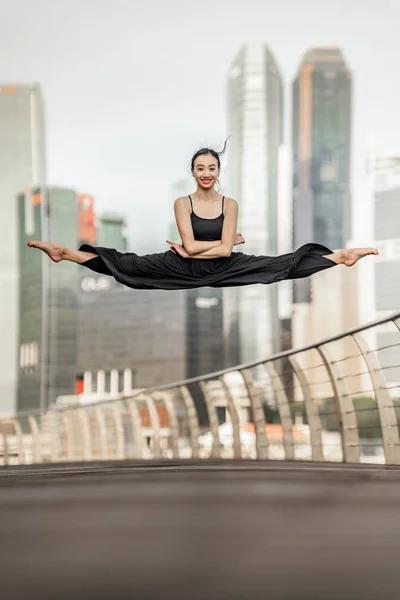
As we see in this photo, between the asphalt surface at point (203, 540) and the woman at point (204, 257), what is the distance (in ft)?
2.79

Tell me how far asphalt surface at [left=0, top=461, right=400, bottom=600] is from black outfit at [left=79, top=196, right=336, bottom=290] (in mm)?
837

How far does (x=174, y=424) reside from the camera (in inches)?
460

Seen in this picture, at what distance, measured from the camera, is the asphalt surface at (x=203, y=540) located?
2.23 meters

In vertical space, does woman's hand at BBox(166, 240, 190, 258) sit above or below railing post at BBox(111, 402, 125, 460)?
above

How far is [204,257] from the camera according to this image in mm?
4711

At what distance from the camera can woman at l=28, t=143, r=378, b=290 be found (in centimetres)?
470

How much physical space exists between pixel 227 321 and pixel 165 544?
6697 inches

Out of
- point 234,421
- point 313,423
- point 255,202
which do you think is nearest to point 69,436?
point 234,421

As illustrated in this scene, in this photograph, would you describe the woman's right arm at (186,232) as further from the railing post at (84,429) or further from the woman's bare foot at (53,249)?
the railing post at (84,429)

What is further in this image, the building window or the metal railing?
the building window

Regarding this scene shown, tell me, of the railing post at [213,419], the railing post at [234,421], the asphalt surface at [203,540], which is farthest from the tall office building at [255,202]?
the asphalt surface at [203,540]

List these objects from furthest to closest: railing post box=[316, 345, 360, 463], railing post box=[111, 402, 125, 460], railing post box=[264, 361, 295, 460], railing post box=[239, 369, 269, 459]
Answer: railing post box=[111, 402, 125, 460] < railing post box=[239, 369, 269, 459] < railing post box=[264, 361, 295, 460] < railing post box=[316, 345, 360, 463]

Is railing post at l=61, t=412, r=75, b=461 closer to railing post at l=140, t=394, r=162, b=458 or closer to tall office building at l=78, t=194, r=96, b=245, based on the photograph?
railing post at l=140, t=394, r=162, b=458

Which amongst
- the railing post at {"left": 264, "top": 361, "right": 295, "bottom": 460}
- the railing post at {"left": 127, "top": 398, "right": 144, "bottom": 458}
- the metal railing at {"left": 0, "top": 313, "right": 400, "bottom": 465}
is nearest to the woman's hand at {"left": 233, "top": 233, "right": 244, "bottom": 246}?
the metal railing at {"left": 0, "top": 313, "right": 400, "bottom": 465}
